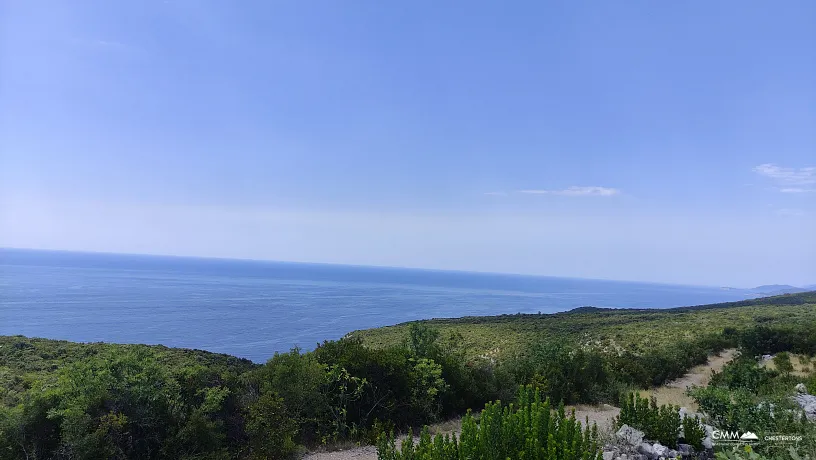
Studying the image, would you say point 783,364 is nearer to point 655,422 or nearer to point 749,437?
point 749,437

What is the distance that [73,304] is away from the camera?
266 ft

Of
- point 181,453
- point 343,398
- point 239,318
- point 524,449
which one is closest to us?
point 524,449

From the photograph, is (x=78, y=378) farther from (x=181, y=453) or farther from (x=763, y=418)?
(x=763, y=418)

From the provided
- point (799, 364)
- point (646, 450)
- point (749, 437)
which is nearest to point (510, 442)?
point (646, 450)

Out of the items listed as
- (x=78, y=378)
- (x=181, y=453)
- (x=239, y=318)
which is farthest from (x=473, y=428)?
(x=239, y=318)

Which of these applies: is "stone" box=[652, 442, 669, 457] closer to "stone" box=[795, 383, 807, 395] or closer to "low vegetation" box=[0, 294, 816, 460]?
"low vegetation" box=[0, 294, 816, 460]

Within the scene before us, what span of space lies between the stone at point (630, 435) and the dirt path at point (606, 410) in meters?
0.26

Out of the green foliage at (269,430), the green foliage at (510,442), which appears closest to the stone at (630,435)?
the green foliage at (510,442)

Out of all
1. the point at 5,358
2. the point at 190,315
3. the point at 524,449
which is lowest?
the point at 190,315

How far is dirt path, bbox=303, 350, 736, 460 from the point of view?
267 inches

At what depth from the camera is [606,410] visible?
33.3ft

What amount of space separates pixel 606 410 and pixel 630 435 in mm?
5070

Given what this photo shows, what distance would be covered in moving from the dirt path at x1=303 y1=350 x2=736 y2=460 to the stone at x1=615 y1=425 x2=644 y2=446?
256 mm

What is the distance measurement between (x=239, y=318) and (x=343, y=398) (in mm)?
74280
